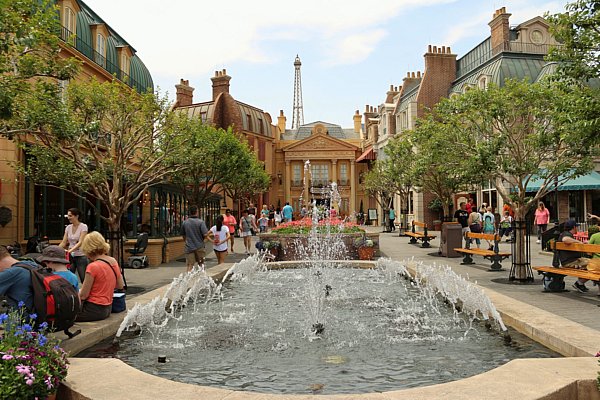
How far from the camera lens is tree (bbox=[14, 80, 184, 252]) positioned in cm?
1098

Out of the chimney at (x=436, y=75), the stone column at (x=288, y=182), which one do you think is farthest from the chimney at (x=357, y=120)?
the chimney at (x=436, y=75)

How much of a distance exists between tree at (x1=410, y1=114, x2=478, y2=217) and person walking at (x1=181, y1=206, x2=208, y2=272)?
6.64 metres

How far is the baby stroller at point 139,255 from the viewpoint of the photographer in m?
16.4

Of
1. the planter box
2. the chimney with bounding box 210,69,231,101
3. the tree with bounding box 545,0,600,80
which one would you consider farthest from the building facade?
the chimney with bounding box 210,69,231,101

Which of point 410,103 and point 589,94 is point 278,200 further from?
point 589,94

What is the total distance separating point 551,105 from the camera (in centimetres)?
1239

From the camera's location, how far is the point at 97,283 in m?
7.13

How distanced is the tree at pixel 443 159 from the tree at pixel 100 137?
7211mm

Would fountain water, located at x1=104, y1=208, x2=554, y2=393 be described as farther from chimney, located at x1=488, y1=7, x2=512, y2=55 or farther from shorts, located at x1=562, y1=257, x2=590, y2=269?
chimney, located at x1=488, y1=7, x2=512, y2=55

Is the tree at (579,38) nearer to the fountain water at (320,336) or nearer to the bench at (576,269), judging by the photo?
the bench at (576,269)

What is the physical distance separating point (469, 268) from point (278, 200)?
55749mm

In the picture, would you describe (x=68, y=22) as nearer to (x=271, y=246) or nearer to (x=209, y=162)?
(x=209, y=162)

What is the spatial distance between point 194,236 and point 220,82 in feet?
172

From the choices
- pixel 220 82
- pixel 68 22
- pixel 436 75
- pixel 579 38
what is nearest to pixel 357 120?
pixel 220 82
